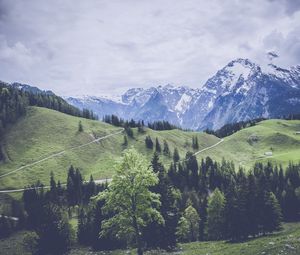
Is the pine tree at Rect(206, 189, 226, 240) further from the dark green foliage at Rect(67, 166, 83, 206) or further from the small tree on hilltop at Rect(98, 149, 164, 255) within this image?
the dark green foliage at Rect(67, 166, 83, 206)

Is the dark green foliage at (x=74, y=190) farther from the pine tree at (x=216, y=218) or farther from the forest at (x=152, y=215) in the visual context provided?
the pine tree at (x=216, y=218)

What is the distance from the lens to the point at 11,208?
156500mm

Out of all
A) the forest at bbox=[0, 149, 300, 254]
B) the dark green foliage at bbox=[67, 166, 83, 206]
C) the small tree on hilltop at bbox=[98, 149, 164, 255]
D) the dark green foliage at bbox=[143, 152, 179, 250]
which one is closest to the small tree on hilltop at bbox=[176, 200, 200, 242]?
the forest at bbox=[0, 149, 300, 254]

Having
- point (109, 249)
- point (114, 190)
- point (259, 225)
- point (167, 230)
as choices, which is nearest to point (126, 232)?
point (114, 190)

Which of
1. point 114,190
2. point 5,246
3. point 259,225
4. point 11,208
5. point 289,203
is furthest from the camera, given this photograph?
point 11,208

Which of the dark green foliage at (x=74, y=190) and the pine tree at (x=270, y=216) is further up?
the dark green foliage at (x=74, y=190)

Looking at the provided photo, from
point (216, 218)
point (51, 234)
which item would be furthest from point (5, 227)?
point (216, 218)

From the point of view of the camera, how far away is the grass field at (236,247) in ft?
187

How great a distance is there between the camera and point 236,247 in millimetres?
70062

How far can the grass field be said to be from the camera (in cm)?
5705

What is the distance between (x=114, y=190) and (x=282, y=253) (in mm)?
23150

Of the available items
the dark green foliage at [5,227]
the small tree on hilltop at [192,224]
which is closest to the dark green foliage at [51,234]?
the small tree on hilltop at [192,224]

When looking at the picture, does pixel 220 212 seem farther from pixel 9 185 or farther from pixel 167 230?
pixel 9 185

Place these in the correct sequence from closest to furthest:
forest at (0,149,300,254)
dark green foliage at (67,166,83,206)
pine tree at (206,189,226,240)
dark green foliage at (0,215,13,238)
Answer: forest at (0,149,300,254) → pine tree at (206,189,226,240) → dark green foliage at (0,215,13,238) → dark green foliage at (67,166,83,206)
